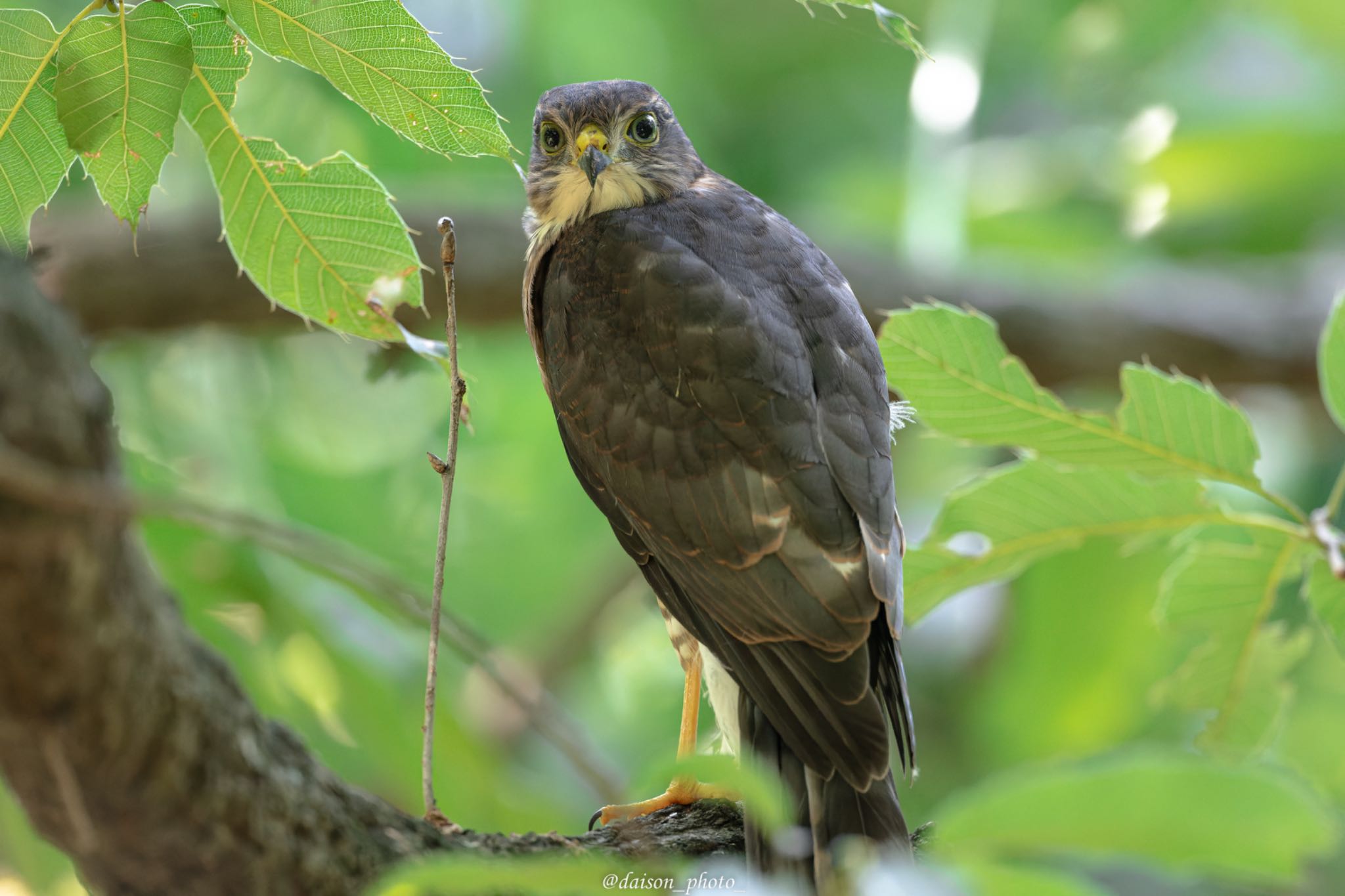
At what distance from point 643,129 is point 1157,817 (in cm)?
288

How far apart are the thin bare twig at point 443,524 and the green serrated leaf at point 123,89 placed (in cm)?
44

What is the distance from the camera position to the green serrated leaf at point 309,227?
6.82 ft

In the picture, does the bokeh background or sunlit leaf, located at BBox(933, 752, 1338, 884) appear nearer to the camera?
sunlit leaf, located at BBox(933, 752, 1338, 884)

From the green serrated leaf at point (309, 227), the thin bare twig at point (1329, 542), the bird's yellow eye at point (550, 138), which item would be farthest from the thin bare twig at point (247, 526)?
the bird's yellow eye at point (550, 138)

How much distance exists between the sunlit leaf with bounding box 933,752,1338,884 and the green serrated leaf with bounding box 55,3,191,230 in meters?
1.49

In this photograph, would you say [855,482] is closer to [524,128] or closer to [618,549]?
[618,549]

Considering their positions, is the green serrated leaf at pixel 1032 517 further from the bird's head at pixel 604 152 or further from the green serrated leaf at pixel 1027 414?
the bird's head at pixel 604 152

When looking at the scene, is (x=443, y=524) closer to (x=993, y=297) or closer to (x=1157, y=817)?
(x=1157, y=817)

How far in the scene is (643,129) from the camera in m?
3.71

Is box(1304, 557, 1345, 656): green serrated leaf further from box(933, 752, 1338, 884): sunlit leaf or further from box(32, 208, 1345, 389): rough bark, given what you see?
box(32, 208, 1345, 389): rough bark

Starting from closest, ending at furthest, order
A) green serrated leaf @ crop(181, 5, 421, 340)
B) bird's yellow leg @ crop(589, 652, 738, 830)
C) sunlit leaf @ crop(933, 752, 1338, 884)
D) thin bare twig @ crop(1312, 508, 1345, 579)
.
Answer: sunlit leaf @ crop(933, 752, 1338, 884) < green serrated leaf @ crop(181, 5, 421, 340) < thin bare twig @ crop(1312, 508, 1345, 579) < bird's yellow leg @ crop(589, 652, 738, 830)

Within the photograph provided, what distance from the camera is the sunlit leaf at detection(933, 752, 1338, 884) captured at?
1.16 m

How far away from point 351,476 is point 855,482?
4687 millimetres

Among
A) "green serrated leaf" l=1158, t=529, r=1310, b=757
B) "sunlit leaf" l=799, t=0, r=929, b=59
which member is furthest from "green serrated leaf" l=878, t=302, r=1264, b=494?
"sunlit leaf" l=799, t=0, r=929, b=59
